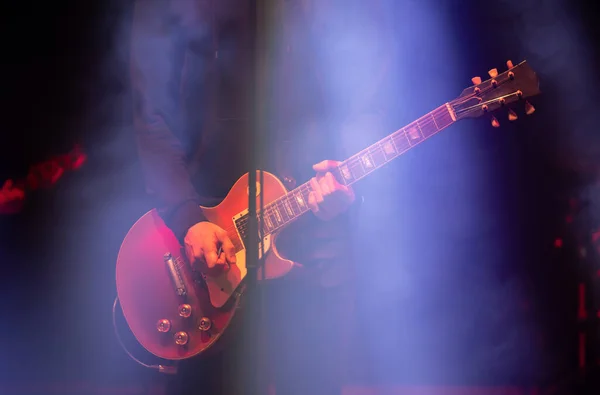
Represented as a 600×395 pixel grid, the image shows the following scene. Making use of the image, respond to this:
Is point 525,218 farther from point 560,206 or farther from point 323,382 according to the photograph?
point 323,382

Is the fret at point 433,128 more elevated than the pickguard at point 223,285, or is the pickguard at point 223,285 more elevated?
the fret at point 433,128

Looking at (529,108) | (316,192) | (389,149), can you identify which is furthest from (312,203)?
(529,108)

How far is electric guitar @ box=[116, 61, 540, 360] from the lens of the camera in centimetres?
142

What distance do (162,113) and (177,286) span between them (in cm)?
48

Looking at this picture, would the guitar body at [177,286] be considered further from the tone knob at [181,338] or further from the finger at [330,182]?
the finger at [330,182]

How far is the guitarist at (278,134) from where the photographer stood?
145 centimetres

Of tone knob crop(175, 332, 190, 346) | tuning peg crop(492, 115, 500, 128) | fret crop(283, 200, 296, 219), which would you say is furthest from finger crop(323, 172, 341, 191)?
tone knob crop(175, 332, 190, 346)

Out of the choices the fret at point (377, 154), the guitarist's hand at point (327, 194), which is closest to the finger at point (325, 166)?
the guitarist's hand at point (327, 194)

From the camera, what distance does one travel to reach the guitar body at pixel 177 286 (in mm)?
1421

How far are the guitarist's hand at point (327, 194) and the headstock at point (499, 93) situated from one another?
0.37 m

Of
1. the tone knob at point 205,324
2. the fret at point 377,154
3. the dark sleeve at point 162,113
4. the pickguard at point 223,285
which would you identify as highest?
the dark sleeve at point 162,113

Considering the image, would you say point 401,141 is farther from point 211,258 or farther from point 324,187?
point 211,258

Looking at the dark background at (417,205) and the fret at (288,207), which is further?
the dark background at (417,205)

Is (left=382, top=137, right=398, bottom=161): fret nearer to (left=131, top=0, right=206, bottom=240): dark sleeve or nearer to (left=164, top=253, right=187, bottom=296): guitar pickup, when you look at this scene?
(left=131, top=0, right=206, bottom=240): dark sleeve
